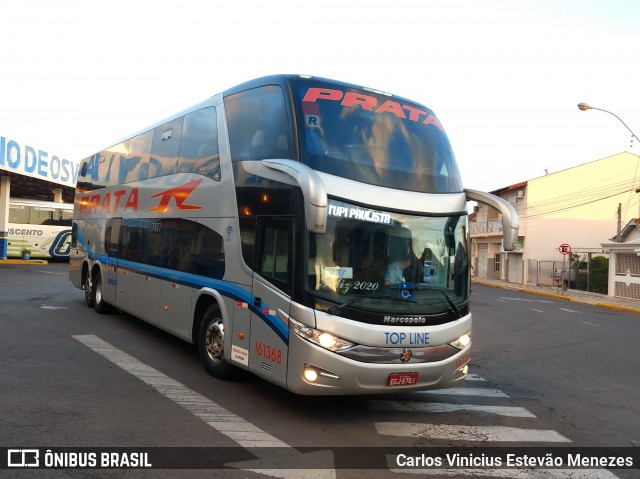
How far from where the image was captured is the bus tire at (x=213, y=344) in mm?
7238

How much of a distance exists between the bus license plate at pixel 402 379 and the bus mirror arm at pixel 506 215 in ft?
6.24

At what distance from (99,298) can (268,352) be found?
26.1 ft

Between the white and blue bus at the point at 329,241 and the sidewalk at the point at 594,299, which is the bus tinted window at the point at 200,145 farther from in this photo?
the sidewalk at the point at 594,299

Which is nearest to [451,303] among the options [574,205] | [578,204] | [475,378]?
[475,378]

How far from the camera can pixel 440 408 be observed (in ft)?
22.0

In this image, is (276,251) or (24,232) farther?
(24,232)

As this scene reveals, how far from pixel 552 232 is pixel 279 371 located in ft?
144

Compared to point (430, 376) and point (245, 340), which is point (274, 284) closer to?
point (245, 340)

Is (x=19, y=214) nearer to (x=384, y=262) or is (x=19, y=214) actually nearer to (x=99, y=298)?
(x=99, y=298)

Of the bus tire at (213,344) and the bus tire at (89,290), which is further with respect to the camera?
the bus tire at (89,290)

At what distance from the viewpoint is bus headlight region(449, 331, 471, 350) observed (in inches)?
246

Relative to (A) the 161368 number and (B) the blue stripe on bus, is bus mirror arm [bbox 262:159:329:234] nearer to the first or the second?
(B) the blue stripe on bus

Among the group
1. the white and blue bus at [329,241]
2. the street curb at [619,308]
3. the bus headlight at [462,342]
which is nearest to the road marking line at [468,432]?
the white and blue bus at [329,241]

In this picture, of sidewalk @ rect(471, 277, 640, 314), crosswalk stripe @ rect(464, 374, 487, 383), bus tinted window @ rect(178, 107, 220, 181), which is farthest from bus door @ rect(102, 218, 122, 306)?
sidewalk @ rect(471, 277, 640, 314)
